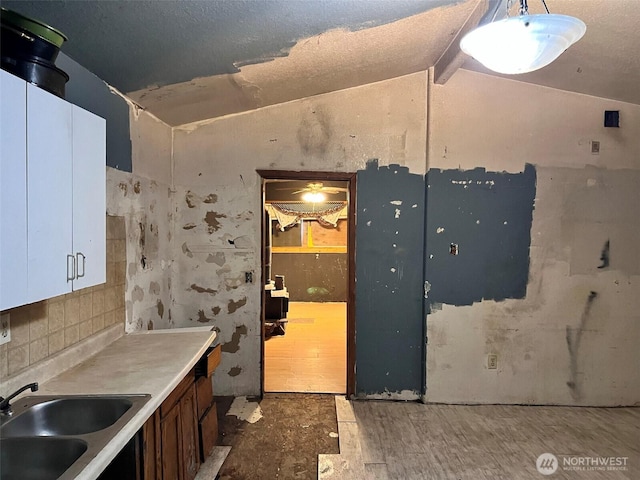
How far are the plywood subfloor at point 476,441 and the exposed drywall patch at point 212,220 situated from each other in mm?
1814

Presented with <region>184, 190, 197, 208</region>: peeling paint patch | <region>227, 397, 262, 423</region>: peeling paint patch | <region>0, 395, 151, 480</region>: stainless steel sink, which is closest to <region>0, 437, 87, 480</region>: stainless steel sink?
<region>0, 395, 151, 480</region>: stainless steel sink

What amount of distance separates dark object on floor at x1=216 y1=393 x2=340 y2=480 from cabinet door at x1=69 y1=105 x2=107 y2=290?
1.52m

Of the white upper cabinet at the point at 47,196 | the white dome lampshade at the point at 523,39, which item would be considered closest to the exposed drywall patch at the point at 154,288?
the white upper cabinet at the point at 47,196

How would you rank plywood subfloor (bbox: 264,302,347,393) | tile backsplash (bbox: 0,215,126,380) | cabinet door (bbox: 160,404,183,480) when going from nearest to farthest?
tile backsplash (bbox: 0,215,126,380) → cabinet door (bbox: 160,404,183,480) → plywood subfloor (bbox: 264,302,347,393)

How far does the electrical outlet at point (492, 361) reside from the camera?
3.38 m

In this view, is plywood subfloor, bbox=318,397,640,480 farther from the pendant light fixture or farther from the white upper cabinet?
the pendant light fixture

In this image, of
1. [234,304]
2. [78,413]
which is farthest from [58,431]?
[234,304]

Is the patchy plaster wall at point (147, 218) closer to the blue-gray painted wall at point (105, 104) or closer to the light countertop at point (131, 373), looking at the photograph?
the blue-gray painted wall at point (105, 104)

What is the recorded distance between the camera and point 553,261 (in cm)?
337

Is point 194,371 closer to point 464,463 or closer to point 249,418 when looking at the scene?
point 249,418

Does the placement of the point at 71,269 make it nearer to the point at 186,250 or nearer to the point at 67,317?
the point at 67,317

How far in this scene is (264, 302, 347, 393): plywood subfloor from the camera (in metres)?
3.70

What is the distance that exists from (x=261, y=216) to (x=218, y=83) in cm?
118

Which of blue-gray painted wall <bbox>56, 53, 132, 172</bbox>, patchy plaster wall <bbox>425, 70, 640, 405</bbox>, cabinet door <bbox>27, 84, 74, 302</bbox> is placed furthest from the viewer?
patchy plaster wall <bbox>425, 70, 640, 405</bbox>
